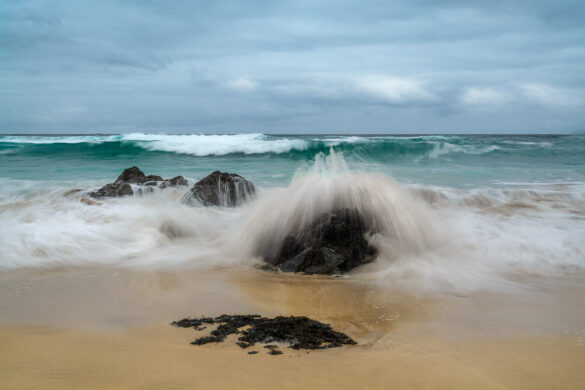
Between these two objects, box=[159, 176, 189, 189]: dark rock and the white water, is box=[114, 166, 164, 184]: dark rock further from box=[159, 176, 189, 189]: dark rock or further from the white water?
the white water

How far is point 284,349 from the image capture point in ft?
7.24

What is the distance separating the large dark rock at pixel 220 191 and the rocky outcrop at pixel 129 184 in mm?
1382

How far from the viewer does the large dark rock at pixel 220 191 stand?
7023 millimetres

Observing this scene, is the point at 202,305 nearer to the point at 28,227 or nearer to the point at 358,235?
the point at 358,235

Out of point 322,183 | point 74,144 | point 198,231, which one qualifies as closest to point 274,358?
point 322,183

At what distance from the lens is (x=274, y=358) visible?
2.09m

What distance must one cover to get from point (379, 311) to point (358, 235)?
55.0 inches

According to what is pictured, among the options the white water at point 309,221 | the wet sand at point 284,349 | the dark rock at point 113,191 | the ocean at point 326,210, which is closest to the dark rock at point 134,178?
the dark rock at point 113,191

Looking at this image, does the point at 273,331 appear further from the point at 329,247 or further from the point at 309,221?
the point at 309,221

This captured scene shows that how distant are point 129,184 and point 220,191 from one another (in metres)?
2.02

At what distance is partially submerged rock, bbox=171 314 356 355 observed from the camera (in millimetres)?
2287

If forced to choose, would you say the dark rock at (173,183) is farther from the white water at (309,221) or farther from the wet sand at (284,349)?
the wet sand at (284,349)

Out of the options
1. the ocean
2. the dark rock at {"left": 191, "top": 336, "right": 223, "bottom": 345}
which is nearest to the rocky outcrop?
the ocean

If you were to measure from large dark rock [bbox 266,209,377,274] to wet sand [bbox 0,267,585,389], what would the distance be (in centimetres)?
21
